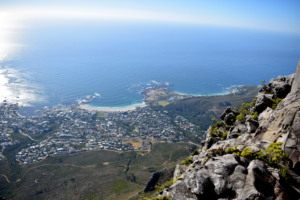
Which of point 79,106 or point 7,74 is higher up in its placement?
point 7,74

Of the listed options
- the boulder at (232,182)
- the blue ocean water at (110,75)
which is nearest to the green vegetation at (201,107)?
the blue ocean water at (110,75)

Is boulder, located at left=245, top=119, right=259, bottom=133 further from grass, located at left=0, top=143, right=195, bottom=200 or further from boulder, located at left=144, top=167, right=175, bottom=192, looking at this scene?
grass, located at left=0, top=143, right=195, bottom=200

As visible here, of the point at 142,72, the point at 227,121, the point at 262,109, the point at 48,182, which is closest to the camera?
the point at 262,109

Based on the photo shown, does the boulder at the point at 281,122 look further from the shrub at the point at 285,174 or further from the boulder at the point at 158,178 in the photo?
the boulder at the point at 158,178

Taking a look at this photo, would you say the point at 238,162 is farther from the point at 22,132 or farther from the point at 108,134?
the point at 22,132

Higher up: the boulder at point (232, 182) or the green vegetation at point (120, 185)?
the boulder at point (232, 182)

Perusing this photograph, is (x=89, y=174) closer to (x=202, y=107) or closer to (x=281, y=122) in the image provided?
(x=281, y=122)

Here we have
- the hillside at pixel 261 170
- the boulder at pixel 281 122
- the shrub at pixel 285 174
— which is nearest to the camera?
the hillside at pixel 261 170

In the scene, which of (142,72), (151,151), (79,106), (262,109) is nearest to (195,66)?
(142,72)

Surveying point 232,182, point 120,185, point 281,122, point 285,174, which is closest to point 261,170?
point 285,174
